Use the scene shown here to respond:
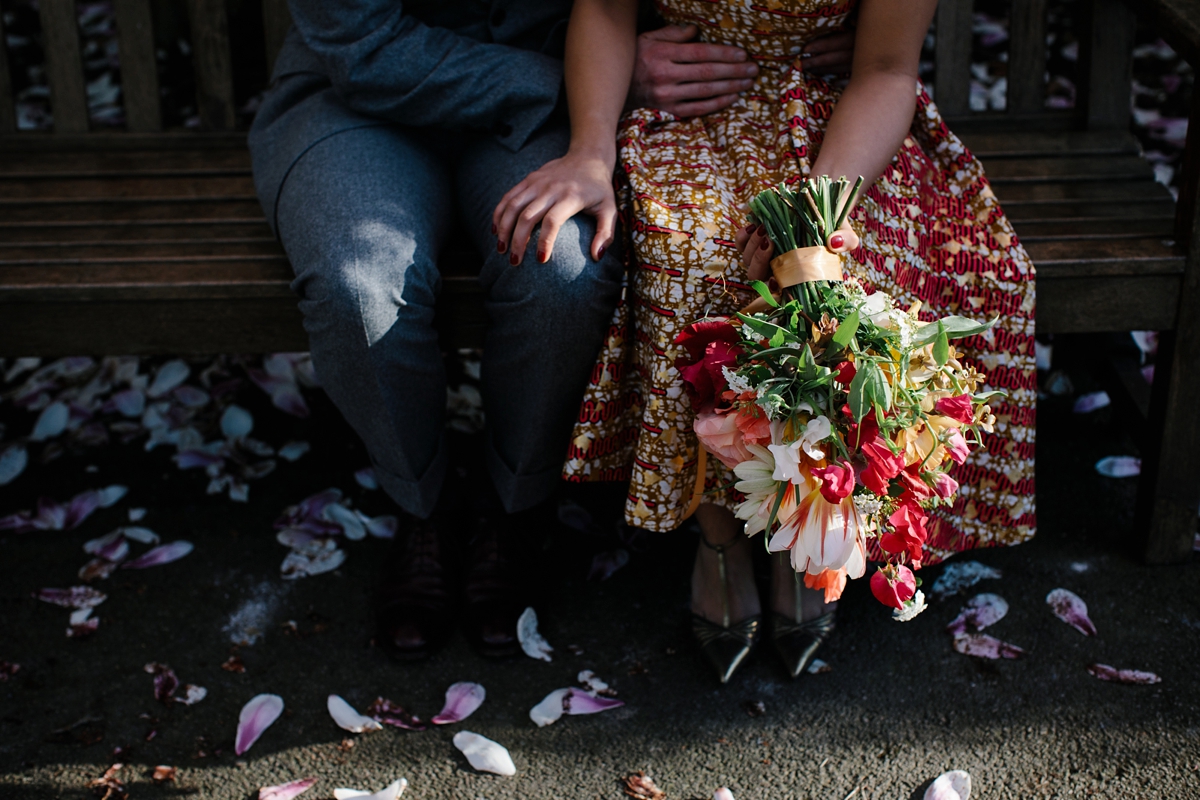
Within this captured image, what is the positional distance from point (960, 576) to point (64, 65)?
2353 millimetres

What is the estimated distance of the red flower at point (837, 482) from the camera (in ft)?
3.97

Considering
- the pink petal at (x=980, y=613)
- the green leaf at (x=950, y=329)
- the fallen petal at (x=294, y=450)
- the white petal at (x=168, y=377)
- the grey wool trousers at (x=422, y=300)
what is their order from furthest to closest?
the white petal at (x=168, y=377), the fallen petal at (x=294, y=450), the pink petal at (x=980, y=613), the grey wool trousers at (x=422, y=300), the green leaf at (x=950, y=329)

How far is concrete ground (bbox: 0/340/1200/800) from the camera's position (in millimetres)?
1638

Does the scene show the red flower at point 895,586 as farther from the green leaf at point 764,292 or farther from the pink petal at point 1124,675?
the pink petal at point 1124,675

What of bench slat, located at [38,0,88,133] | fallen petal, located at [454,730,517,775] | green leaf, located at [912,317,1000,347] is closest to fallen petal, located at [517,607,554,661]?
fallen petal, located at [454,730,517,775]

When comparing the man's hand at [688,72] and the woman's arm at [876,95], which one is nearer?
the woman's arm at [876,95]

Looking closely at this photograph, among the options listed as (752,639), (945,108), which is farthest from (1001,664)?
(945,108)

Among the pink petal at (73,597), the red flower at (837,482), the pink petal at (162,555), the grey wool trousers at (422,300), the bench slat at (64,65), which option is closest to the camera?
the red flower at (837,482)

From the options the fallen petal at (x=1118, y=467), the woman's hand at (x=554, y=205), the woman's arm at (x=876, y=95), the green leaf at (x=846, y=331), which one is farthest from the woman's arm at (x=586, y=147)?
the fallen petal at (x=1118, y=467)

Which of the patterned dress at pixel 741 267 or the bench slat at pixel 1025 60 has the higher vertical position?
the bench slat at pixel 1025 60

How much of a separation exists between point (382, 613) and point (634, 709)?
20.9 inches

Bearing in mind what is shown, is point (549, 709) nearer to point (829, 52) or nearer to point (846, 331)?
point (846, 331)

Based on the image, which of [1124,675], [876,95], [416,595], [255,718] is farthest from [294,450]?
[1124,675]

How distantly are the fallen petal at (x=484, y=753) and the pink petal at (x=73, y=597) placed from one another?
887 mm
